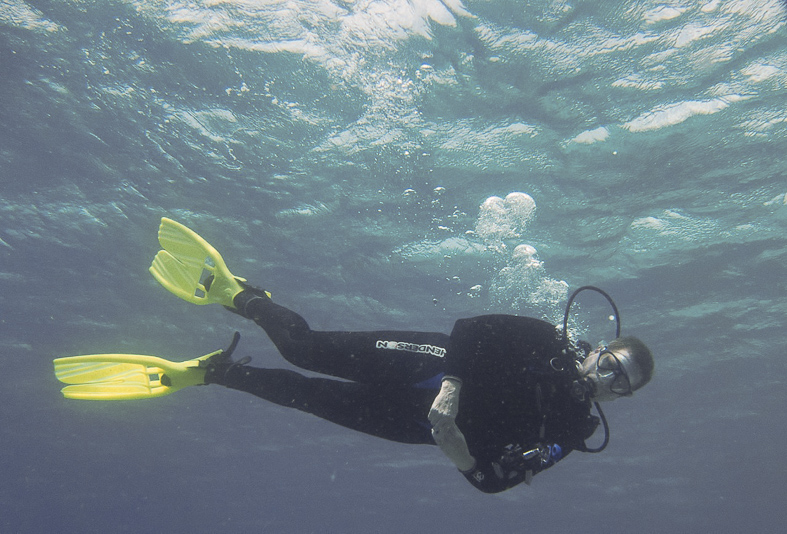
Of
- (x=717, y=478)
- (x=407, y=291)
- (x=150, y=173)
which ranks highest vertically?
(x=150, y=173)

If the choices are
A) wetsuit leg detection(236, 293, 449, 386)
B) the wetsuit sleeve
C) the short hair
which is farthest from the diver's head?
wetsuit leg detection(236, 293, 449, 386)

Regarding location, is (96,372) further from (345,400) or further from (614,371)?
(614,371)

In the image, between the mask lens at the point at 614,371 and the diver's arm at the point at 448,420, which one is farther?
the mask lens at the point at 614,371

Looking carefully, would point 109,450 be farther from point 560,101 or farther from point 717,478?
point 717,478

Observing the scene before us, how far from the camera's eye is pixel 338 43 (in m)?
8.98

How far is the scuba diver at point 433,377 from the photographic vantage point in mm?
4090

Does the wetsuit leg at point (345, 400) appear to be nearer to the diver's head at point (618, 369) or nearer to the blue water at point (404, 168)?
the diver's head at point (618, 369)

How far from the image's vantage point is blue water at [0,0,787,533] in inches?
346

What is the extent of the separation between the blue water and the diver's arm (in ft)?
23.2

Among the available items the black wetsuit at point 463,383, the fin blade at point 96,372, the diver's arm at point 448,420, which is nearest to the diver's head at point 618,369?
the black wetsuit at point 463,383

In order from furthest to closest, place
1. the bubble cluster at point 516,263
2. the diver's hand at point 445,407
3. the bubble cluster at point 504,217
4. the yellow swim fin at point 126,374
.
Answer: the bubble cluster at point 516,263
the bubble cluster at point 504,217
the yellow swim fin at point 126,374
the diver's hand at point 445,407

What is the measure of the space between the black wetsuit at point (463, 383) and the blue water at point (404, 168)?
6.46m

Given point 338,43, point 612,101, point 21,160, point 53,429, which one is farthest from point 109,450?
point 612,101

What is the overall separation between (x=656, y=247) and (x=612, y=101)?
605 cm
